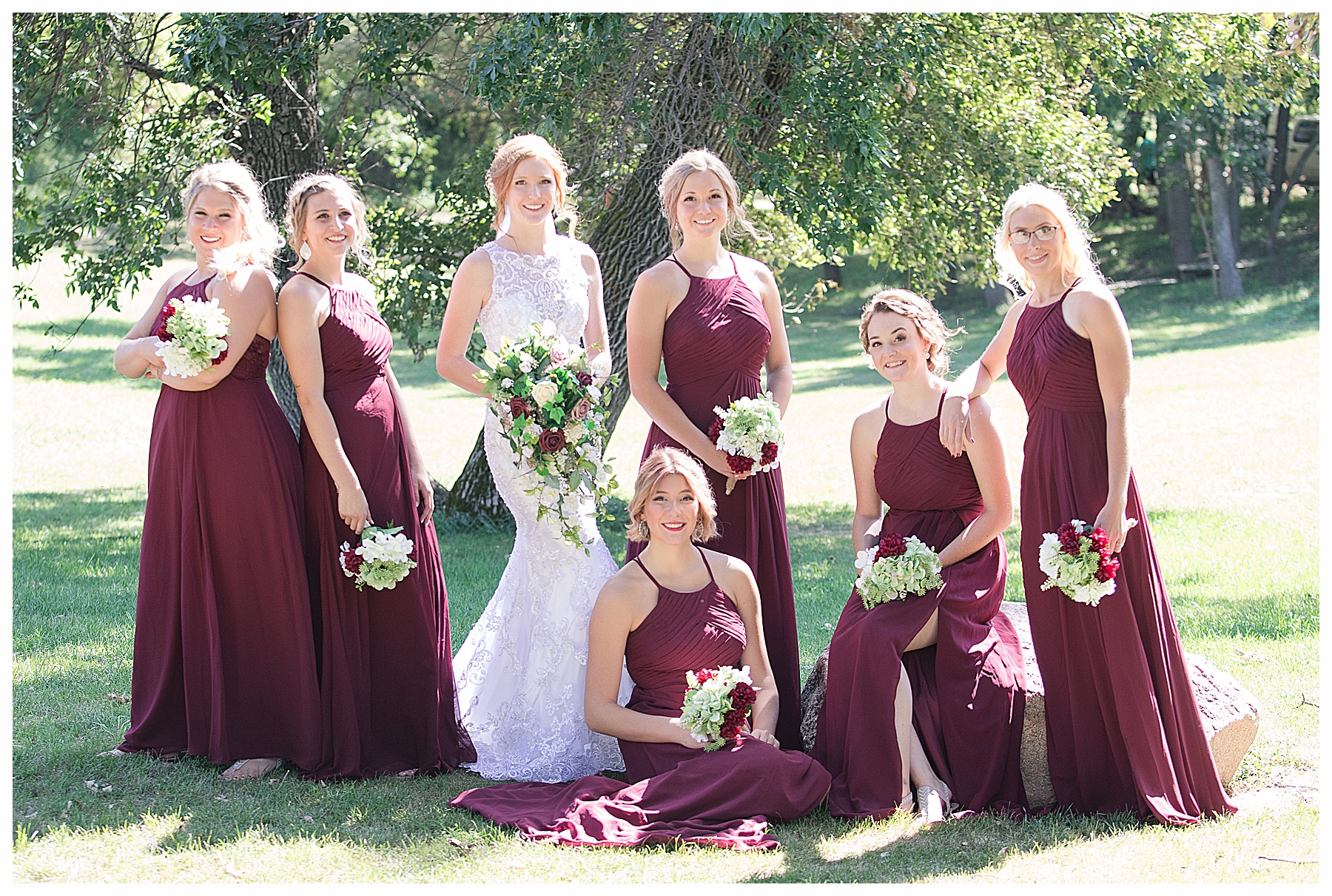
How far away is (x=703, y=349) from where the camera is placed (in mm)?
5145

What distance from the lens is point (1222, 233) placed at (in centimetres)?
2773

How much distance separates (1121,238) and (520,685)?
32868 millimetres

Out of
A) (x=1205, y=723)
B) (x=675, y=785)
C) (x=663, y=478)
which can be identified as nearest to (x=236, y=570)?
(x=663, y=478)

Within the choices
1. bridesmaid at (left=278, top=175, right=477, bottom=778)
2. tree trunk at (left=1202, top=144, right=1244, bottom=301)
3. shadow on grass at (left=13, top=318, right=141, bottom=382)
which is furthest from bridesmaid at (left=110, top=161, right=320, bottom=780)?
tree trunk at (left=1202, top=144, right=1244, bottom=301)

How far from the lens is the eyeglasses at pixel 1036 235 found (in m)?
4.54

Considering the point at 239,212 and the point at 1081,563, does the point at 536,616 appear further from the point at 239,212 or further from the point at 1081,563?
the point at 1081,563

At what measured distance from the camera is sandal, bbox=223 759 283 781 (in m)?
4.93

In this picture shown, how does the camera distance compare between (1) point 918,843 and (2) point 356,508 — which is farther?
(2) point 356,508

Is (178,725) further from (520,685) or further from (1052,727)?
(1052,727)

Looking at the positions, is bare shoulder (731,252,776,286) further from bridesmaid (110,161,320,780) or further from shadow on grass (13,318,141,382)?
shadow on grass (13,318,141,382)

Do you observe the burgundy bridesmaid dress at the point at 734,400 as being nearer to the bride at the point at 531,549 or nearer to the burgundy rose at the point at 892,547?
the bride at the point at 531,549

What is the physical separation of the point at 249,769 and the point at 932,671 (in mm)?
2711

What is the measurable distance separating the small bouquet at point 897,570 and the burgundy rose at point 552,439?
1217 mm

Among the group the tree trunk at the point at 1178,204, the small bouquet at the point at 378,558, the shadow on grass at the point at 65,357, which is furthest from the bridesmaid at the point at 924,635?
the tree trunk at the point at 1178,204
